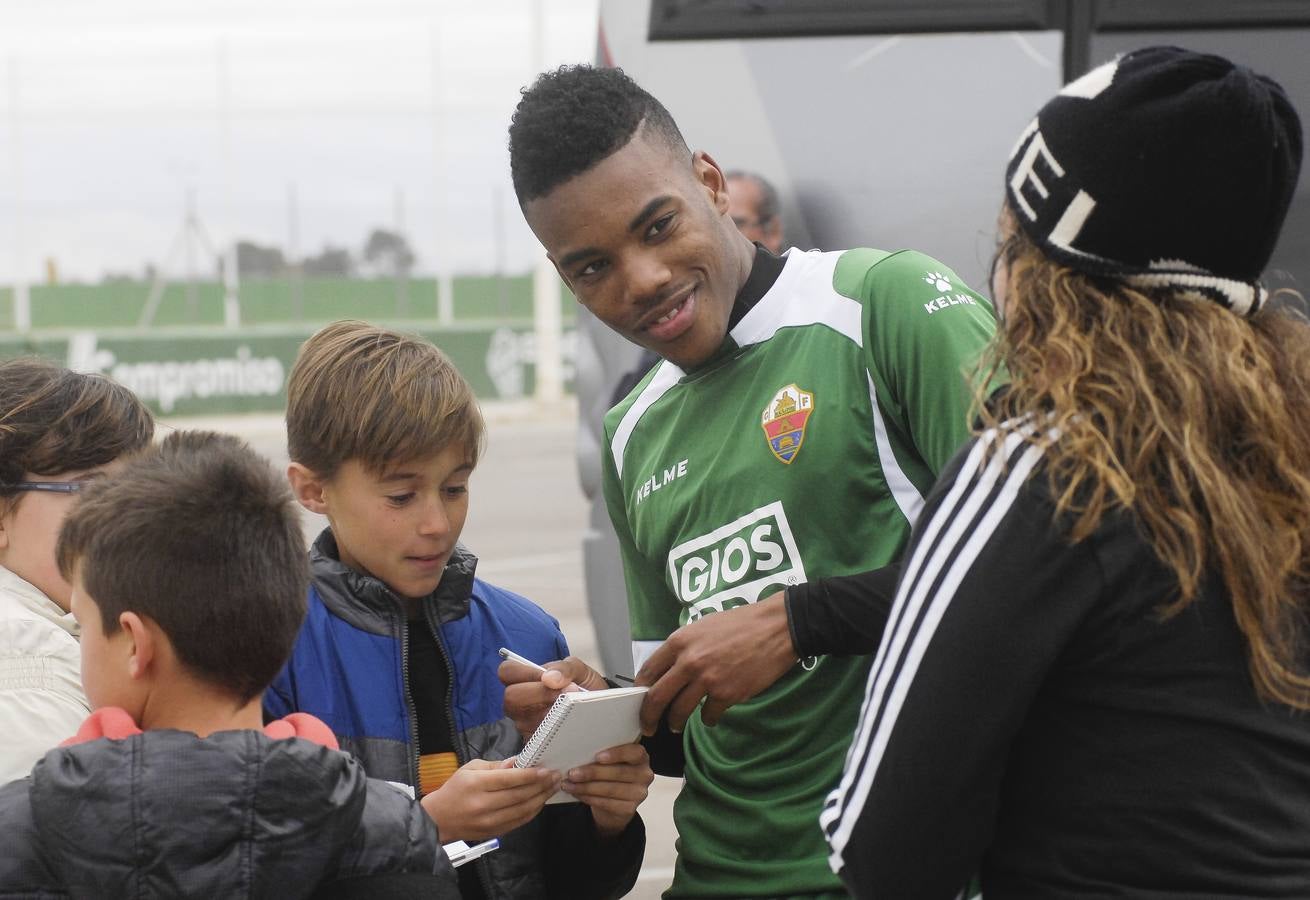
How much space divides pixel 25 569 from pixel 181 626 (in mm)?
682

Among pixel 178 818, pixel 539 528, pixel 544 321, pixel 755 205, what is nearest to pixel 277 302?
pixel 544 321

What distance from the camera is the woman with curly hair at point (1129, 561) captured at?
1404 millimetres

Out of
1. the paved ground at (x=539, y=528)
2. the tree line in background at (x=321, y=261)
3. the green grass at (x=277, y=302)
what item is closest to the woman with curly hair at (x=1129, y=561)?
the paved ground at (x=539, y=528)

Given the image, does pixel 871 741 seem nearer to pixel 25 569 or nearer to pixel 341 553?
pixel 341 553

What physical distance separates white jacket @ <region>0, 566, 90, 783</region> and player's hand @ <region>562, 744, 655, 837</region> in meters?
0.69

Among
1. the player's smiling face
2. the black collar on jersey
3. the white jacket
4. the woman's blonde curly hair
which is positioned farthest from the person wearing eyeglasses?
the woman's blonde curly hair

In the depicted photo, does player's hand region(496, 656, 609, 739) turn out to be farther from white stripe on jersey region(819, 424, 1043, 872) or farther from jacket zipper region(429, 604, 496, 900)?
white stripe on jersey region(819, 424, 1043, 872)

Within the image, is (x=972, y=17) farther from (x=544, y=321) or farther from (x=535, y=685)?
(x=544, y=321)

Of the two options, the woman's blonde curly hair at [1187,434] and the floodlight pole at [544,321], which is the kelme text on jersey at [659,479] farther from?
the floodlight pole at [544,321]

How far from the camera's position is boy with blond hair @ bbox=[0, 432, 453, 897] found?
1.57 meters

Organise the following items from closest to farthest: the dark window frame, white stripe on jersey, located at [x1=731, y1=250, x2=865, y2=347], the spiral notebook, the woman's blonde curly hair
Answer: the woman's blonde curly hair → the spiral notebook → white stripe on jersey, located at [x1=731, y1=250, x2=865, y2=347] → the dark window frame

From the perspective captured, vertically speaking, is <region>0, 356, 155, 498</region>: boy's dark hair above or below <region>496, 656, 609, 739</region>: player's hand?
above

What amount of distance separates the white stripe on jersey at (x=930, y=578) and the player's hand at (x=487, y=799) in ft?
2.02

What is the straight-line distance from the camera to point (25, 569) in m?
2.26
